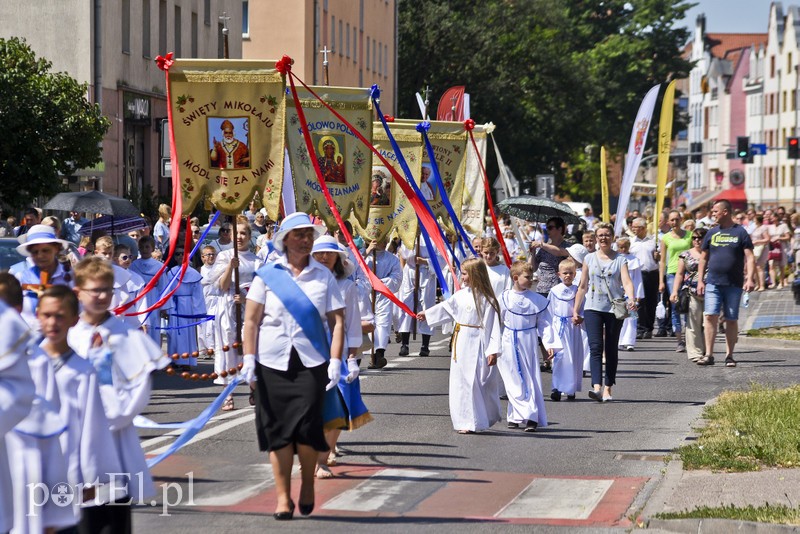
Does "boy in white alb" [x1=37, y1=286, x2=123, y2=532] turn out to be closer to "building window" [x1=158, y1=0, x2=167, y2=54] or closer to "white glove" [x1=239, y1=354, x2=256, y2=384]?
"white glove" [x1=239, y1=354, x2=256, y2=384]

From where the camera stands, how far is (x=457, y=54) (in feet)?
217

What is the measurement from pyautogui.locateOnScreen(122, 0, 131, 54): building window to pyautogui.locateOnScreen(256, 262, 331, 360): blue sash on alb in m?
31.2

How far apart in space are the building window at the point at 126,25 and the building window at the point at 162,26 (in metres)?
3.02

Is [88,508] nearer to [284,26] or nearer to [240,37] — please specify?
[240,37]

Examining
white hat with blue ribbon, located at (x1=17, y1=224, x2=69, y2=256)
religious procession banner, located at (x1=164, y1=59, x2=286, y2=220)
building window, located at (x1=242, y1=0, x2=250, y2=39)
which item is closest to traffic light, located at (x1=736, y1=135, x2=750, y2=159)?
building window, located at (x1=242, y1=0, x2=250, y2=39)

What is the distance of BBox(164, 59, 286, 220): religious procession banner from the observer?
1477 cm

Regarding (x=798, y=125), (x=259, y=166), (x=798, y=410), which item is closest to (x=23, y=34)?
(x=259, y=166)

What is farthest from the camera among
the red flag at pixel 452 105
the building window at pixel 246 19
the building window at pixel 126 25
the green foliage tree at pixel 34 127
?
the building window at pixel 246 19

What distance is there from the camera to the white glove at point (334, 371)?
906cm

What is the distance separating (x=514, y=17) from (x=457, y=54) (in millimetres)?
4567

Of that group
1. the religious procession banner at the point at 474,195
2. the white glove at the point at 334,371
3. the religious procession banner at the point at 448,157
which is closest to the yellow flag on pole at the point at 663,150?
the religious procession banner at the point at 474,195

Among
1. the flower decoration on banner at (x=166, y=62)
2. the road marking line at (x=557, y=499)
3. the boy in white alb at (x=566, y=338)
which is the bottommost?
the road marking line at (x=557, y=499)

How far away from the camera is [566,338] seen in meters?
15.7

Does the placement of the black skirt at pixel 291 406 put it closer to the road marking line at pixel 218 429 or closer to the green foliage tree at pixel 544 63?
the road marking line at pixel 218 429
